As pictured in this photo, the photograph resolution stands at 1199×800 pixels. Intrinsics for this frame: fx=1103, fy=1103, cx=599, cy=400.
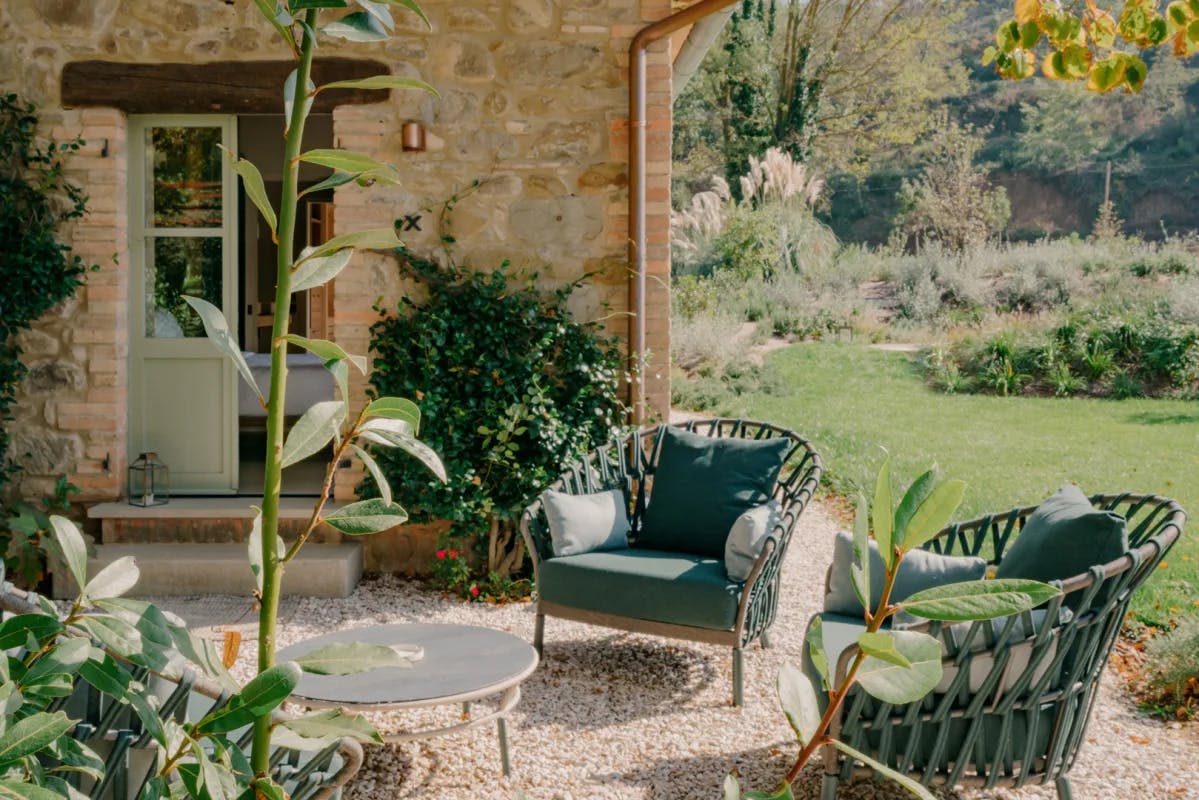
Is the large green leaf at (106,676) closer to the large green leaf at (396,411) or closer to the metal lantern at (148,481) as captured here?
the large green leaf at (396,411)

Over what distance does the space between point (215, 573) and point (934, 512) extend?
17.4 ft

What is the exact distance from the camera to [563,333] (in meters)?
5.45

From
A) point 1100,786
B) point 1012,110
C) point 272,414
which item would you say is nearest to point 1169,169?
point 1012,110

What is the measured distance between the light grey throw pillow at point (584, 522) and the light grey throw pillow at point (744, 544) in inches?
24.4

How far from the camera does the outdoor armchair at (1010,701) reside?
9.29 feet

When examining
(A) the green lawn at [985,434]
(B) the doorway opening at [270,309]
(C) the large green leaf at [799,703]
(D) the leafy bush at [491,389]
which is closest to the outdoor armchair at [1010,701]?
(C) the large green leaf at [799,703]

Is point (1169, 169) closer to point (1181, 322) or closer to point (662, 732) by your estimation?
point (1181, 322)

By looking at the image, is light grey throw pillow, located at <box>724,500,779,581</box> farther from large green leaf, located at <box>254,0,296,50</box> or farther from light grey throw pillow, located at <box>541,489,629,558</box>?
large green leaf, located at <box>254,0,296,50</box>

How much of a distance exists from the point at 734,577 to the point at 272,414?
358cm

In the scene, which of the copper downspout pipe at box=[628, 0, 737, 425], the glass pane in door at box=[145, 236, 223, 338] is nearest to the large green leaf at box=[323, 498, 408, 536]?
the copper downspout pipe at box=[628, 0, 737, 425]

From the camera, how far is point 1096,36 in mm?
2230

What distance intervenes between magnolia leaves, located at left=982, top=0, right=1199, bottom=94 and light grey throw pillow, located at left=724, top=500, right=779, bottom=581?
7.00ft

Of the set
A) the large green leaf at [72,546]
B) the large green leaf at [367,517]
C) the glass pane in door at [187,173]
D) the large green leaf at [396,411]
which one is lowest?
the large green leaf at [72,546]

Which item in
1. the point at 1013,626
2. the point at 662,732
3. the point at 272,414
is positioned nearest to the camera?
the point at 272,414
